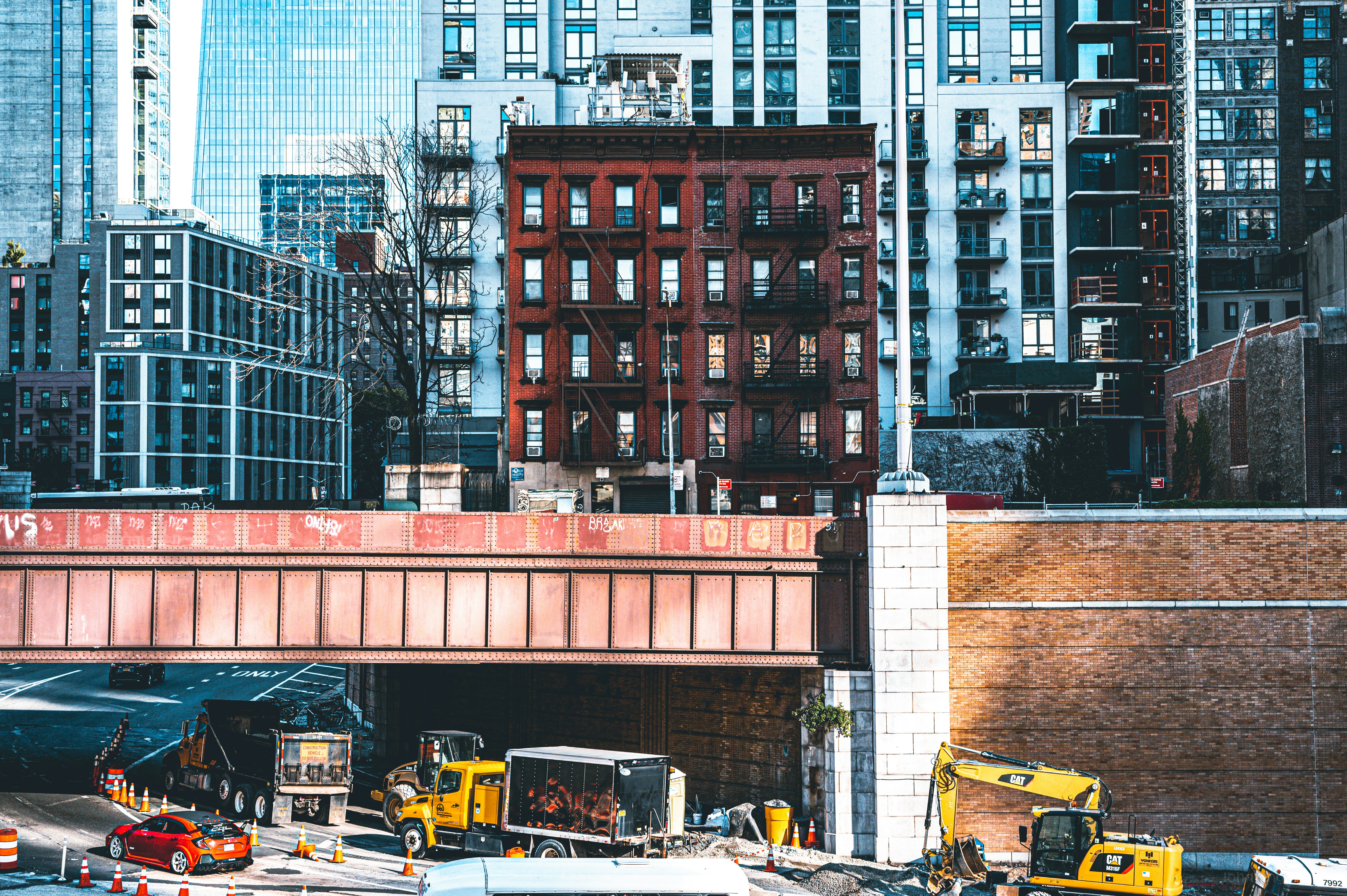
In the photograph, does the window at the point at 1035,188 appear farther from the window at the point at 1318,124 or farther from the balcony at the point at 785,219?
the balcony at the point at 785,219

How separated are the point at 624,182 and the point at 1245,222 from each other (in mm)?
53465

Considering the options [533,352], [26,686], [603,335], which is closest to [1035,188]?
[603,335]

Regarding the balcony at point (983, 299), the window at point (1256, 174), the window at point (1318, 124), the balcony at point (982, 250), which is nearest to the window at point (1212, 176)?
the window at point (1256, 174)

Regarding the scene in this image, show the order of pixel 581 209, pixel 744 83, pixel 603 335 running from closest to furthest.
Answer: pixel 581 209
pixel 603 335
pixel 744 83

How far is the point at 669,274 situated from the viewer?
58.5m

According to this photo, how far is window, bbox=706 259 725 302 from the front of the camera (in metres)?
58.2

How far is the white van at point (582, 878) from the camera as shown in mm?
21234

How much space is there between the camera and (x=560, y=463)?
190 feet

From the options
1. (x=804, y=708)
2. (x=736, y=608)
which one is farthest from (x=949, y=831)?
(x=736, y=608)

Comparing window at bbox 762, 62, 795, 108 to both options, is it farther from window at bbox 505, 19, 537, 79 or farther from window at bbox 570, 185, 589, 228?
window at bbox 570, 185, 589, 228

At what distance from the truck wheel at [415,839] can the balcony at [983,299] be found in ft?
179

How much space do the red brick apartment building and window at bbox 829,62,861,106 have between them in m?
23.4

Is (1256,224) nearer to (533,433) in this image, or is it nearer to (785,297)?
(785,297)

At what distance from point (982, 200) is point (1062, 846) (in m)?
56.8
